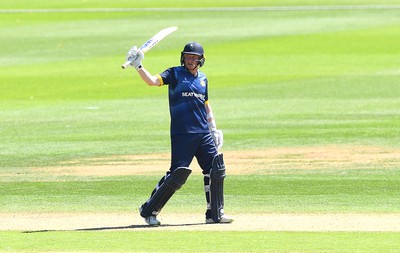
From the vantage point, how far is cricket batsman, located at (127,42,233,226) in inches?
554

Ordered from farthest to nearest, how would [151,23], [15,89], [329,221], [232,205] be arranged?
1. [151,23]
2. [15,89]
3. [232,205]
4. [329,221]

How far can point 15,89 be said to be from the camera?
31.9 m

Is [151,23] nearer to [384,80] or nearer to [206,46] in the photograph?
[206,46]

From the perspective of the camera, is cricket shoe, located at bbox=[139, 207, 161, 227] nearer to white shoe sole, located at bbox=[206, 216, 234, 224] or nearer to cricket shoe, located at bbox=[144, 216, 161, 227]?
cricket shoe, located at bbox=[144, 216, 161, 227]

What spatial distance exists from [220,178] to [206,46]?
2873 centimetres

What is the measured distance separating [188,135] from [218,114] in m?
12.5

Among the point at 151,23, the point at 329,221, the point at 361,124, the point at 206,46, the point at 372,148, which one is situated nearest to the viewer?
the point at 329,221

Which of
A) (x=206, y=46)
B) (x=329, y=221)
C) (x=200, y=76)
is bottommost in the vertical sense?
(x=329, y=221)

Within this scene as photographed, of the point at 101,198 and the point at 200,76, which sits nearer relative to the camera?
the point at 200,76

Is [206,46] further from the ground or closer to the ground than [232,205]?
further from the ground

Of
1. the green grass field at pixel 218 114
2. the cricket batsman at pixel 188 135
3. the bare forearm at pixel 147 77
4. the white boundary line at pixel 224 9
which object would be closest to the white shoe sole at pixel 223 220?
the cricket batsman at pixel 188 135

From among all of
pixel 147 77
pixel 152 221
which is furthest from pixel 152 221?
pixel 147 77

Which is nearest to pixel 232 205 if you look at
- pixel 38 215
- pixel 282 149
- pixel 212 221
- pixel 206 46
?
pixel 212 221

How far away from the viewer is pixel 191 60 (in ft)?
46.4
